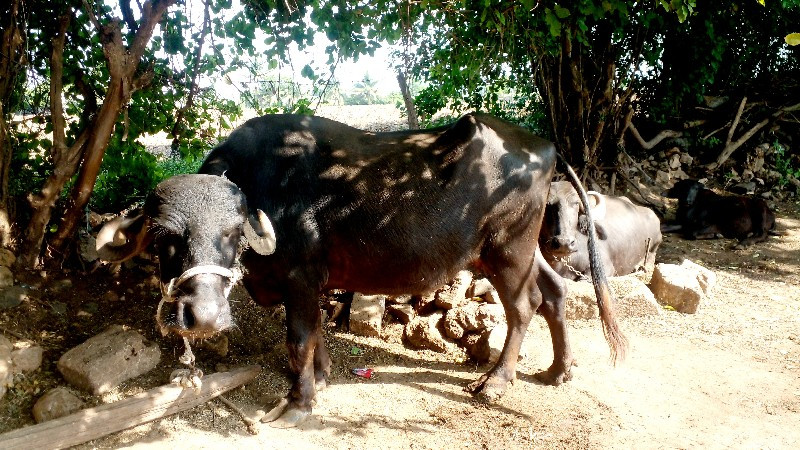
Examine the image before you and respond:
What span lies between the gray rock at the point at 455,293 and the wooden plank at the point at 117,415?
2054mm

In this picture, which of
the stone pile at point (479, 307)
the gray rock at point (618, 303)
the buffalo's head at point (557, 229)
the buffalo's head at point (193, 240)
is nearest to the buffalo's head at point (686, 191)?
the stone pile at point (479, 307)

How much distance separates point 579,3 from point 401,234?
412 centimetres

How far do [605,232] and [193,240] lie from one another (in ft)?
17.3

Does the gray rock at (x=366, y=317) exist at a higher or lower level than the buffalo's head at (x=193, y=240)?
lower

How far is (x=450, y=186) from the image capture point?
4.08 meters

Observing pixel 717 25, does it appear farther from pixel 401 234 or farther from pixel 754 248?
pixel 401 234

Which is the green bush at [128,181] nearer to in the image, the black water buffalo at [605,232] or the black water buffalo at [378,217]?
the black water buffalo at [378,217]

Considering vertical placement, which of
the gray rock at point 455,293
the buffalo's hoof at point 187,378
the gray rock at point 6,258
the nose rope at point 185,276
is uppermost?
the nose rope at point 185,276

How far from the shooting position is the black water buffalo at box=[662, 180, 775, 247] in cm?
898

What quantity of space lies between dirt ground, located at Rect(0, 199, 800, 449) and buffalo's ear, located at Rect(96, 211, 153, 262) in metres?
1.10

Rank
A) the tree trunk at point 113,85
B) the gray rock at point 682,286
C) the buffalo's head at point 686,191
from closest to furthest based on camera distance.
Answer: the tree trunk at point 113,85 → the gray rock at point 682,286 → the buffalo's head at point 686,191

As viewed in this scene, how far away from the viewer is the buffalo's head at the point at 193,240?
9.82ft

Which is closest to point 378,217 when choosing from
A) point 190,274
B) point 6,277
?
point 190,274

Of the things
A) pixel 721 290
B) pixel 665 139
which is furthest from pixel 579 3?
pixel 665 139
